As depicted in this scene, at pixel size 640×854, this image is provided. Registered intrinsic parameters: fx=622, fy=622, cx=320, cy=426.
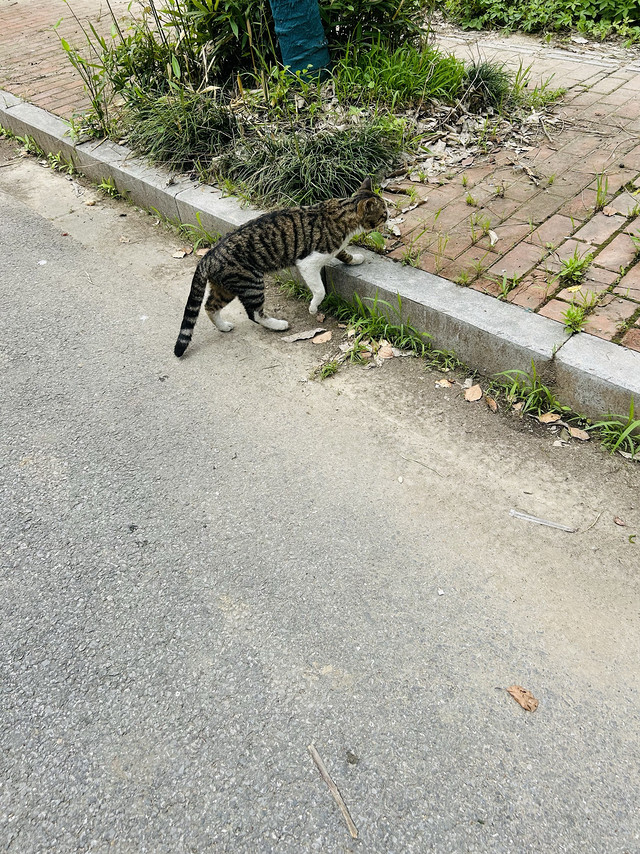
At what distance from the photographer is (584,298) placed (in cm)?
338

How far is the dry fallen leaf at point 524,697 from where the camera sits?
7.25 feet

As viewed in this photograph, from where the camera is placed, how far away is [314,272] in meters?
3.93

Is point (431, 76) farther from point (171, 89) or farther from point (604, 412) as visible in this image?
point (604, 412)

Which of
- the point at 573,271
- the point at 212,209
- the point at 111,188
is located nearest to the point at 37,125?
the point at 111,188

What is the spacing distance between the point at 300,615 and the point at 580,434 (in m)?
1.69

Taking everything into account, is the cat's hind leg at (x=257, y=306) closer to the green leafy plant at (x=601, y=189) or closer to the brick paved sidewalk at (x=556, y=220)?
the brick paved sidewalk at (x=556, y=220)

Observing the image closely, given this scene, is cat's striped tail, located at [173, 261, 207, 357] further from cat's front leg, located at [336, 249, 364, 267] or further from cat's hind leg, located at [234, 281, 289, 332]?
cat's front leg, located at [336, 249, 364, 267]


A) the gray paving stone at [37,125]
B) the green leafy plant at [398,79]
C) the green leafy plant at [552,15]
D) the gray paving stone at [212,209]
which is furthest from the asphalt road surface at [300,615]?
the green leafy plant at [552,15]

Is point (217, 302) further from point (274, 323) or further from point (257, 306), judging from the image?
point (274, 323)

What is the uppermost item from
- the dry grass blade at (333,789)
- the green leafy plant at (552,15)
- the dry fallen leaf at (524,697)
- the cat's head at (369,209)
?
the green leafy plant at (552,15)

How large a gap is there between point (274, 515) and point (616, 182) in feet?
11.4

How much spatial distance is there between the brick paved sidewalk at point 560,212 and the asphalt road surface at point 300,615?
0.74m

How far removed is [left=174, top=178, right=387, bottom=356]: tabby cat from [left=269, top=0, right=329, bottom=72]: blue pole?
2.23 meters

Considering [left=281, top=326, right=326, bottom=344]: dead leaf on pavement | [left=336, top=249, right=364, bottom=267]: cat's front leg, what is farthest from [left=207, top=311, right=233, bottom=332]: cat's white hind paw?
[left=336, top=249, right=364, bottom=267]: cat's front leg
